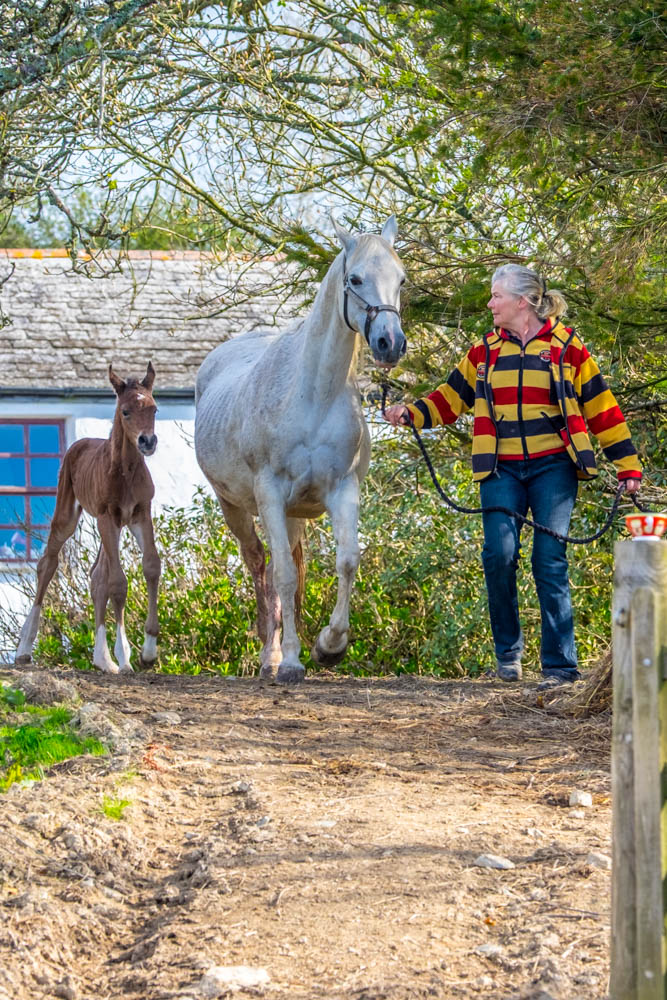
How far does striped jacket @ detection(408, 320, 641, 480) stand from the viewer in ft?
21.4

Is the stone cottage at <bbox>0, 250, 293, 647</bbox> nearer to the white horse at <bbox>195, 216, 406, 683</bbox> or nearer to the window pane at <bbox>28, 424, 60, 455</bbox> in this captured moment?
the window pane at <bbox>28, 424, 60, 455</bbox>

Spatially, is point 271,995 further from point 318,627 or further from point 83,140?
point 83,140

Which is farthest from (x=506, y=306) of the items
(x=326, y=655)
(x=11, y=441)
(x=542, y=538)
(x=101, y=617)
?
(x=11, y=441)

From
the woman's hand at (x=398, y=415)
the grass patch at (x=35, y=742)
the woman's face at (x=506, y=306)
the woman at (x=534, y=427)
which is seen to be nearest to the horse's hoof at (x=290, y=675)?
the woman at (x=534, y=427)

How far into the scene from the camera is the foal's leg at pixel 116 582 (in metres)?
9.03

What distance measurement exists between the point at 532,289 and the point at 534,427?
2.44 feet

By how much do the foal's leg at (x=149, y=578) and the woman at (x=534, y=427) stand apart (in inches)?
116

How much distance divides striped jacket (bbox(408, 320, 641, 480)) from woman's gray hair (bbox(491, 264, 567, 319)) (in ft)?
0.27

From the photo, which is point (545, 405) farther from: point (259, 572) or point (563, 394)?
point (259, 572)

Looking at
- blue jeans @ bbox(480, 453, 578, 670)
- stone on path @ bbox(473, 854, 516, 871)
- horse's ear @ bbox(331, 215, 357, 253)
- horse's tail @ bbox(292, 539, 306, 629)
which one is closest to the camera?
stone on path @ bbox(473, 854, 516, 871)

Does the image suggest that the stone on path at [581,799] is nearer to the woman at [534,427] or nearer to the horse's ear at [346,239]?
the woman at [534,427]

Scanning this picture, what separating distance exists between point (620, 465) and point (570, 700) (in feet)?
4.23

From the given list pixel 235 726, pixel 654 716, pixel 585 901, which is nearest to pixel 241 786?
pixel 235 726

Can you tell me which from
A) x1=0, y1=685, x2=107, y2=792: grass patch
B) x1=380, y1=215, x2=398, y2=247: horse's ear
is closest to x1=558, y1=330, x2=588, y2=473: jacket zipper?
x1=380, y1=215, x2=398, y2=247: horse's ear
